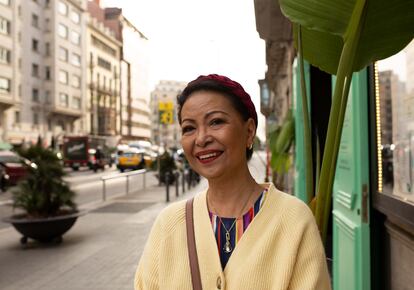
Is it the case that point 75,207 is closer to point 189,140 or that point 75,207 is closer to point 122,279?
point 122,279

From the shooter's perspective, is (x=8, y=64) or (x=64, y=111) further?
(x=64, y=111)

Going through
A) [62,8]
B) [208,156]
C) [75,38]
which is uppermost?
[62,8]

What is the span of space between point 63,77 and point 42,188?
5360cm

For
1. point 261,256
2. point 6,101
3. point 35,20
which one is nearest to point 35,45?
point 35,20

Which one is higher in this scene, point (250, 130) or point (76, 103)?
point (76, 103)

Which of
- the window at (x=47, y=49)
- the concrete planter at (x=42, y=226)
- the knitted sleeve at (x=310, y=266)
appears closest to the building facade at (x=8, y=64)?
the window at (x=47, y=49)

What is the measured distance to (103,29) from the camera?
242 ft

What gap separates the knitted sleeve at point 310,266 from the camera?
1359 millimetres

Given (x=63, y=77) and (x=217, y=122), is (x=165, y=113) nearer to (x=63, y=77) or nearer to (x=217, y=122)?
(x=217, y=122)

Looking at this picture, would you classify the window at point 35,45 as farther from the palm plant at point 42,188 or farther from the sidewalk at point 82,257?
the palm plant at point 42,188

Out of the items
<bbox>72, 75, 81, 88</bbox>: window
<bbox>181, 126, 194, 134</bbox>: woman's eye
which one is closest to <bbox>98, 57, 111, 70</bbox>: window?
<bbox>72, 75, 81, 88</bbox>: window

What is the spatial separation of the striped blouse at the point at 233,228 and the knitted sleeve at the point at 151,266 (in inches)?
7.6

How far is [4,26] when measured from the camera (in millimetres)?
44438

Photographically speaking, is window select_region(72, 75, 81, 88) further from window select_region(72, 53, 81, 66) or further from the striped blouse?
the striped blouse
